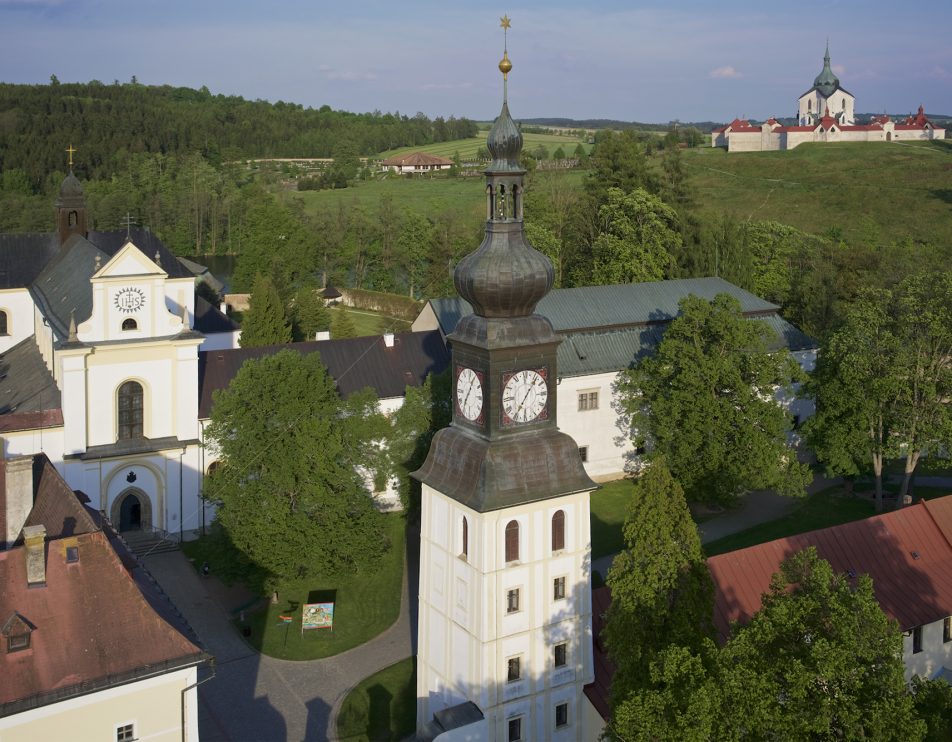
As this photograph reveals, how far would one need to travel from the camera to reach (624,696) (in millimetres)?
19391

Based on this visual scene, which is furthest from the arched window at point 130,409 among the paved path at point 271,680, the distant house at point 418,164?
the distant house at point 418,164

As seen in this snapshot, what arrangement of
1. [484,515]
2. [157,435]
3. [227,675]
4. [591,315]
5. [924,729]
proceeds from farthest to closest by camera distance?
[591,315] → [157,435] → [227,675] → [484,515] → [924,729]

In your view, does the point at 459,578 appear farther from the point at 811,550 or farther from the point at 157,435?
the point at 157,435

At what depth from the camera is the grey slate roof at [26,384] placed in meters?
36.6

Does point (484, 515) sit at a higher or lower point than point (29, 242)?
lower

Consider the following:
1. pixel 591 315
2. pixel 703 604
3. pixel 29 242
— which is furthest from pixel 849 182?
pixel 703 604

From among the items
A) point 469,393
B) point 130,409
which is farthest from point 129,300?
point 469,393

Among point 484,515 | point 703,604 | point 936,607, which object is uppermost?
point 484,515

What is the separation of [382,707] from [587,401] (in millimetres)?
17549

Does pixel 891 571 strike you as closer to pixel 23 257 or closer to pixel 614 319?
pixel 614 319

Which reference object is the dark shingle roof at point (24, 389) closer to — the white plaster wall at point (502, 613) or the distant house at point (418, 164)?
the white plaster wall at point (502, 613)

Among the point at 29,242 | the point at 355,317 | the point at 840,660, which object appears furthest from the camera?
the point at 355,317

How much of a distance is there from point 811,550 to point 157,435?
24.5 meters

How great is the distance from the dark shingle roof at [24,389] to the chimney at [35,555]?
16033 mm
